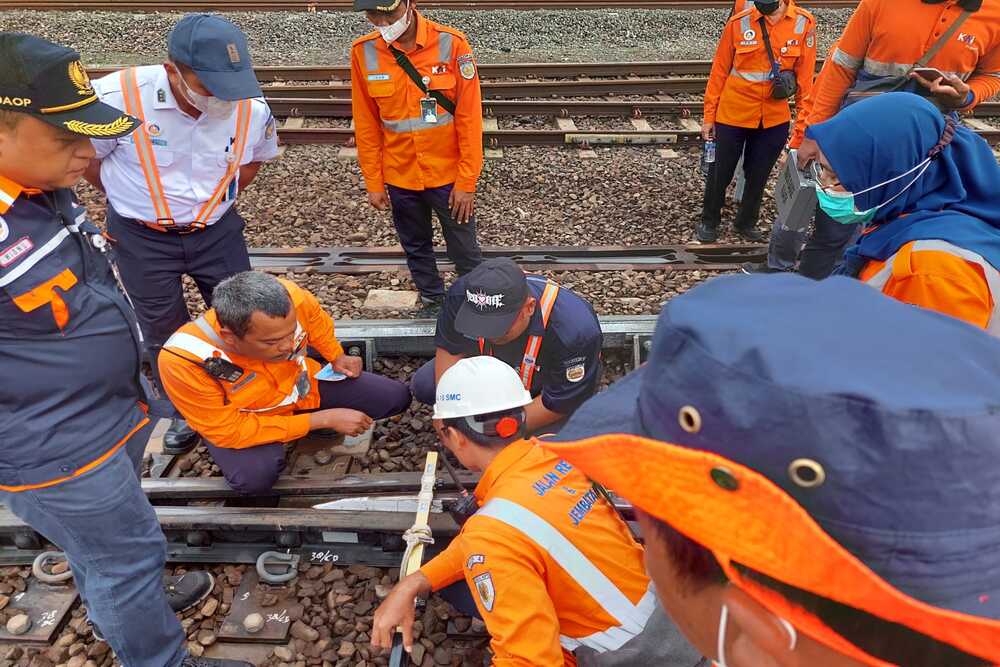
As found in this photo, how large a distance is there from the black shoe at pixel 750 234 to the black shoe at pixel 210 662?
5.67 meters

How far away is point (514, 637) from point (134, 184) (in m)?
3.12

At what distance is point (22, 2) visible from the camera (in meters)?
12.6

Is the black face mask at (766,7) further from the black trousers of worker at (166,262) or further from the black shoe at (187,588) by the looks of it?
the black shoe at (187,588)

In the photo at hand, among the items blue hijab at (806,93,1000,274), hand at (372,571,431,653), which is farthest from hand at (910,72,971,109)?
hand at (372,571,431,653)

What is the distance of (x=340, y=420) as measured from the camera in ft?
12.4

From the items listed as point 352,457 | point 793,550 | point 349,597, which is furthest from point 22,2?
point 793,550

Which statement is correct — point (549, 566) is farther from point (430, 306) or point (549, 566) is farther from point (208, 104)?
point (430, 306)

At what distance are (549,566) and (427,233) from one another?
3.48 m

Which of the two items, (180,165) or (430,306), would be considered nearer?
(180,165)

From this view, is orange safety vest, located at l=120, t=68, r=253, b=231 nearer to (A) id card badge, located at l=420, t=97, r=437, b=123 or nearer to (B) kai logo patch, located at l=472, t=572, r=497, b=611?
(A) id card badge, located at l=420, t=97, r=437, b=123

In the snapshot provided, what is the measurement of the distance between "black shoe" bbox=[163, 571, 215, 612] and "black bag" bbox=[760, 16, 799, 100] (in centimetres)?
574

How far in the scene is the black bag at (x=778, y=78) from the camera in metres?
→ 5.69

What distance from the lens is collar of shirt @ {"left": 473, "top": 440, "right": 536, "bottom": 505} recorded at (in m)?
2.45

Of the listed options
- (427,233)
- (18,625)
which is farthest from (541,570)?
(427,233)
